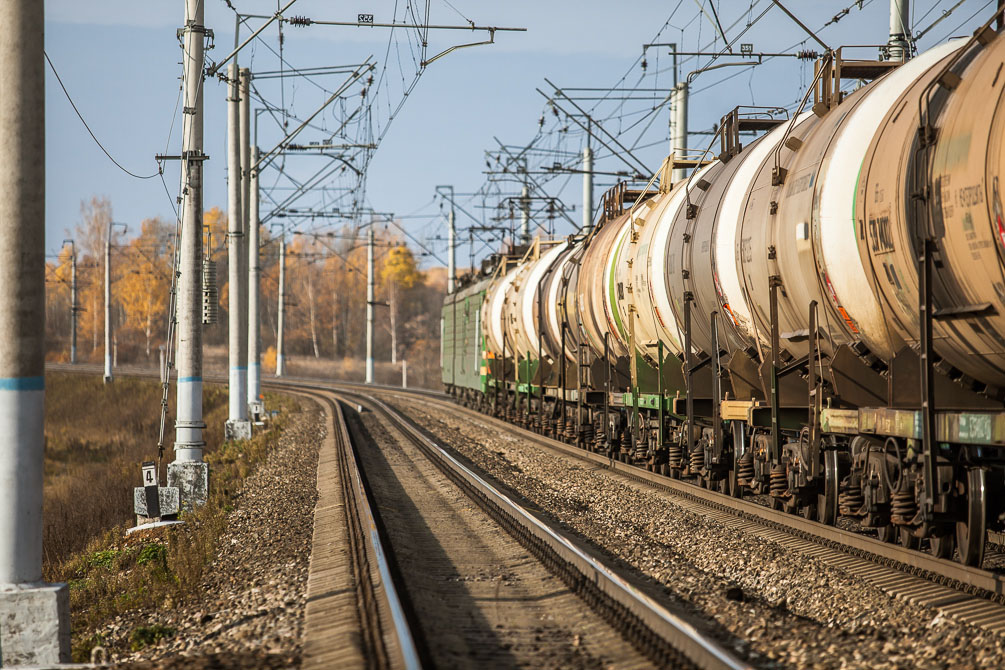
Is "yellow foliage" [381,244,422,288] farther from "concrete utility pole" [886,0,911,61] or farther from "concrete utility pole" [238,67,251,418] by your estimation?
"concrete utility pole" [886,0,911,61]

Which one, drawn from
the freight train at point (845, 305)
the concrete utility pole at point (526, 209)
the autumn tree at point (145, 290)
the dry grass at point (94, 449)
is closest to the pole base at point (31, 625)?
the dry grass at point (94, 449)

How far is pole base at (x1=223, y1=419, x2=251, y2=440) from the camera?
76.5ft

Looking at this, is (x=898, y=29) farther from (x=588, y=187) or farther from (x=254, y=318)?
(x=254, y=318)

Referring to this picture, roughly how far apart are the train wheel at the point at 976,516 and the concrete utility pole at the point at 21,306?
6.20 metres

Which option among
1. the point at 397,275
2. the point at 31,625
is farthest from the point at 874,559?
the point at 397,275

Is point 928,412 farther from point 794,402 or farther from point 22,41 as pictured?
point 22,41

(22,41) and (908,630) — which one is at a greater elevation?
(22,41)

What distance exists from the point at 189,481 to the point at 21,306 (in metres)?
7.62

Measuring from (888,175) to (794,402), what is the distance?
10.1ft

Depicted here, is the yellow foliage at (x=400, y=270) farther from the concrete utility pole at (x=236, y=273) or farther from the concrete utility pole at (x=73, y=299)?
the concrete utility pole at (x=236, y=273)

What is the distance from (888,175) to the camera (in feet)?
24.0

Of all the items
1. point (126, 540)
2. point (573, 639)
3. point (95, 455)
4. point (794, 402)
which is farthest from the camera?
point (95, 455)

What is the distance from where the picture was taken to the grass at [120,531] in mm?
8961

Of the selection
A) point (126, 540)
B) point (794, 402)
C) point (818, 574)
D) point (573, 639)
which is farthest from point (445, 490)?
point (573, 639)
